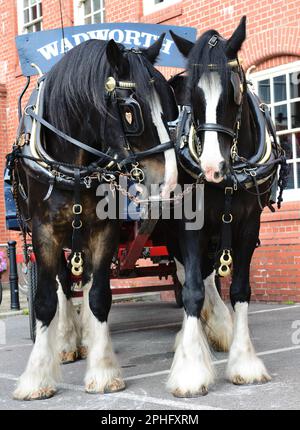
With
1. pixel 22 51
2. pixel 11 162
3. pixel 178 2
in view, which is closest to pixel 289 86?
pixel 178 2

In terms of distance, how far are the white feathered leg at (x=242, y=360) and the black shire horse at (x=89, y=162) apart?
786 millimetres

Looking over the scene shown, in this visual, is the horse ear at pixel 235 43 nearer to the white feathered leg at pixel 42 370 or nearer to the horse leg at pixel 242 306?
the horse leg at pixel 242 306

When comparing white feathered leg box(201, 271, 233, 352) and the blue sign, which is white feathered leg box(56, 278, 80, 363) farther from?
the blue sign

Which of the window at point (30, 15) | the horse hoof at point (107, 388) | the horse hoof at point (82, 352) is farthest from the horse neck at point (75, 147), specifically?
the window at point (30, 15)

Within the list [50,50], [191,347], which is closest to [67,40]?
[50,50]

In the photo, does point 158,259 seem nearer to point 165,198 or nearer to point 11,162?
point 11,162

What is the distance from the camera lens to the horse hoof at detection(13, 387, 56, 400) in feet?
15.4

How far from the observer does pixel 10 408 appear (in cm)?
453

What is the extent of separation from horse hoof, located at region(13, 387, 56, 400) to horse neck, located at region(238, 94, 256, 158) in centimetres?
211

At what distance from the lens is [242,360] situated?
4.91 meters

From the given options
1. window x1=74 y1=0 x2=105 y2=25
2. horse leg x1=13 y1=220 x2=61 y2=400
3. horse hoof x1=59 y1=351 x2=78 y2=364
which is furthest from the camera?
window x1=74 y1=0 x2=105 y2=25

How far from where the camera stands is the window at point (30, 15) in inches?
574

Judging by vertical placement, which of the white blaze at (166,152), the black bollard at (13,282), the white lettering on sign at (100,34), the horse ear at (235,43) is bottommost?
the black bollard at (13,282)

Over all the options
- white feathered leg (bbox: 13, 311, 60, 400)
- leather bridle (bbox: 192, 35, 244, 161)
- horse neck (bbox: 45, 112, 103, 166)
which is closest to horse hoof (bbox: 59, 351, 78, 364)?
white feathered leg (bbox: 13, 311, 60, 400)
